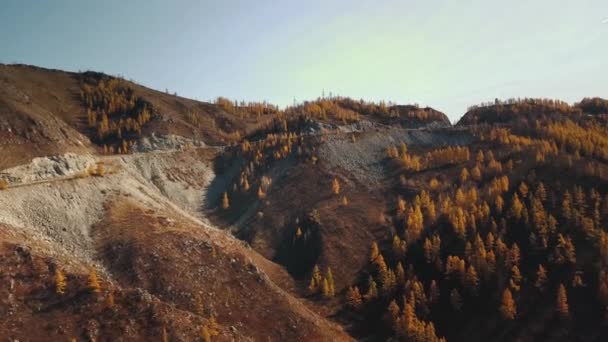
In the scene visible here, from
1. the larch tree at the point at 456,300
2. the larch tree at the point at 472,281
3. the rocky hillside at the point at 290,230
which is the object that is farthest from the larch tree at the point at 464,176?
the larch tree at the point at 456,300

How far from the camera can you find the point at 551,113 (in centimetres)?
15162

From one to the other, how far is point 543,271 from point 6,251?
69277 mm

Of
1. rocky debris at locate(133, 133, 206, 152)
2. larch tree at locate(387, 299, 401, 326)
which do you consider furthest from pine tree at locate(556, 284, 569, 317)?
rocky debris at locate(133, 133, 206, 152)

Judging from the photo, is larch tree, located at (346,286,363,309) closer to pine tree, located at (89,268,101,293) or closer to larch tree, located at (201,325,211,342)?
larch tree, located at (201,325,211,342)

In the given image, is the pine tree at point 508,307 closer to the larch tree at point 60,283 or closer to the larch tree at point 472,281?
the larch tree at point 472,281

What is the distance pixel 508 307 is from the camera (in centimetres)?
6178

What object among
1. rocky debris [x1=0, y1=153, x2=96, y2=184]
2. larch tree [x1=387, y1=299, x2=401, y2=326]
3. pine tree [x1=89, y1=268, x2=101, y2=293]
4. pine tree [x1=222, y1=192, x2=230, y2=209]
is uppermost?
rocky debris [x1=0, y1=153, x2=96, y2=184]

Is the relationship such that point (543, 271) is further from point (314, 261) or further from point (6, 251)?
point (6, 251)

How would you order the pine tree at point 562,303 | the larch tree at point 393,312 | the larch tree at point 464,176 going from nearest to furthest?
the pine tree at point 562,303 → the larch tree at point 393,312 → the larch tree at point 464,176

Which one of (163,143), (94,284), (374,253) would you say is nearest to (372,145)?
(374,253)

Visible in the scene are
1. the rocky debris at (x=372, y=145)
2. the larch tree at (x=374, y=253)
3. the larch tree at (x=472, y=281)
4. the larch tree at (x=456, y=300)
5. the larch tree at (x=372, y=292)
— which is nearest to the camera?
the larch tree at (x=456, y=300)

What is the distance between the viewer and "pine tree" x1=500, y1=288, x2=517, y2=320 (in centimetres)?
6172

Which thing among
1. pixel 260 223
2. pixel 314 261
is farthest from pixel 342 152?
pixel 314 261

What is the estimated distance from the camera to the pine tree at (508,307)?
6172 centimetres
